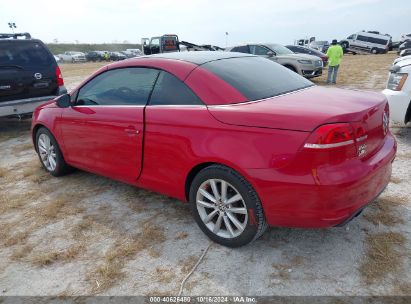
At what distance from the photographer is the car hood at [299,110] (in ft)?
7.96

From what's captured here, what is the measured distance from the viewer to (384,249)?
2818 millimetres

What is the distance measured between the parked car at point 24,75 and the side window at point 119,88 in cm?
348

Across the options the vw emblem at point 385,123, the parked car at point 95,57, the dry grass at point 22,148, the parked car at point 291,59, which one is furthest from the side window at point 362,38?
the vw emblem at point 385,123

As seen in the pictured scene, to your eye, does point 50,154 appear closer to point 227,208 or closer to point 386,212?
point 227,208

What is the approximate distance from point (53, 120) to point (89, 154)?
834 millimetres

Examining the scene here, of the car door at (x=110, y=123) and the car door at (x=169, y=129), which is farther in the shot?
the car door at (x=110, y=123)

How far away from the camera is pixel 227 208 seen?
2.90 metres

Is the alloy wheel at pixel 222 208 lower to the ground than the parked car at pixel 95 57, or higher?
higher

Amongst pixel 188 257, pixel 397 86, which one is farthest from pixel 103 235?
pixel 397 86

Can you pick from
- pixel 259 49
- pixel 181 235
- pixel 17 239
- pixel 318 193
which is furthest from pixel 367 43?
pixel 17 239

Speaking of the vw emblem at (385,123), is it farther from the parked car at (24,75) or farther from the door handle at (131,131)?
the parked car at (24,75)

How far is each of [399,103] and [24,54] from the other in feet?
22.2

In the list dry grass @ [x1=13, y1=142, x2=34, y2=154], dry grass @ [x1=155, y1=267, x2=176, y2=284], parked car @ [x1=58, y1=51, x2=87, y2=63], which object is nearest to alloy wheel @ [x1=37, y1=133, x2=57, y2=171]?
dry grass @ [x1=13, y1=142, x2=34, y2=154]

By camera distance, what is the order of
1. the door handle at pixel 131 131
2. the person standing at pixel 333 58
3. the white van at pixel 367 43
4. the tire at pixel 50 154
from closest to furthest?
the door handle at pixel 131 131 < the tire at pixel 50 154 < the person standing at pixel 333 58 < the white van at pixel 367 43
